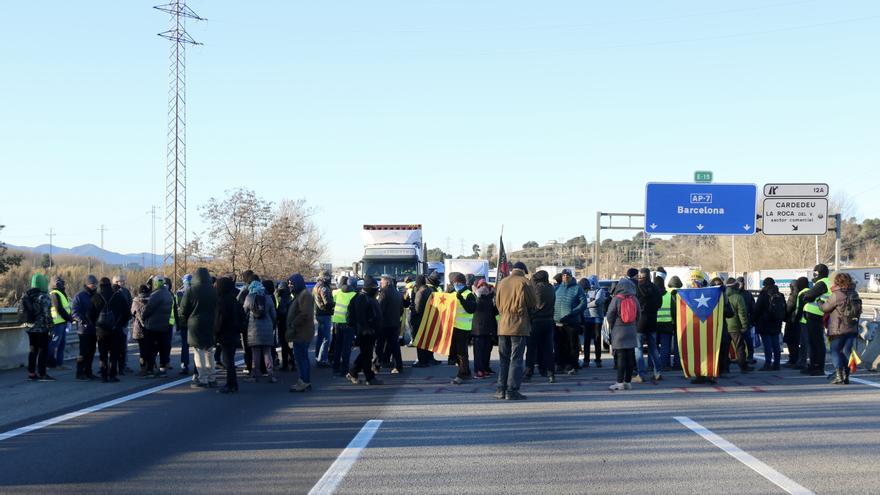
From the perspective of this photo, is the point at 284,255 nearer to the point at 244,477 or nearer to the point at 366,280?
the point at 366,280

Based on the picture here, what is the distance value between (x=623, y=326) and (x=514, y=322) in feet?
7.55

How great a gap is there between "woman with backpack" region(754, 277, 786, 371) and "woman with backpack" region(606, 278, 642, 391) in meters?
4.14

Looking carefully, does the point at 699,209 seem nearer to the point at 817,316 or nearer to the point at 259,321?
the point at 817,316

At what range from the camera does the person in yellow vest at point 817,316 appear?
16.4 m

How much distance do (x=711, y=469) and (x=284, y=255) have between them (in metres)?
47.4

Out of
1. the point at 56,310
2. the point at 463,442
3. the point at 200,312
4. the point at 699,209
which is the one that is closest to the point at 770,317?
the point at 463,442

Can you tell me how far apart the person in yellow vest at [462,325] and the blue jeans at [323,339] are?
8.98 feet

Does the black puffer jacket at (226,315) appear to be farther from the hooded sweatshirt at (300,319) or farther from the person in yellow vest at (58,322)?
the person in yellow vest at (58,322)

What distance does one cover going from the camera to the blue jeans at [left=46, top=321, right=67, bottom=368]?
17438 mm

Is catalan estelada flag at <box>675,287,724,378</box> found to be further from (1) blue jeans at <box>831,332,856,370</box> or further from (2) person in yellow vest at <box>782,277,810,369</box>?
(2) person in yellow vest at <box>782,277,810,369</box>

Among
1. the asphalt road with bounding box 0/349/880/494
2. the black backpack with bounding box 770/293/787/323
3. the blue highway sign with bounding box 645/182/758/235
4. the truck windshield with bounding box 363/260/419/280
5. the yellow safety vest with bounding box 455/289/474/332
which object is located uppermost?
the blue highway sign with bounding box 645/182/758/235

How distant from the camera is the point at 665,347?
17.6m

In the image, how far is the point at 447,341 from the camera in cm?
1770

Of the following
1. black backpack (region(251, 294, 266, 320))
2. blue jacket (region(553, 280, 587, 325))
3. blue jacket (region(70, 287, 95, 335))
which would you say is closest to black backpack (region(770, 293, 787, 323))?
blue jacket (region(553, 280, 587, 325))
